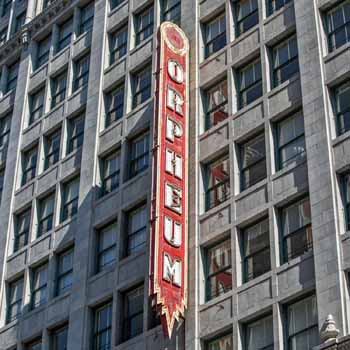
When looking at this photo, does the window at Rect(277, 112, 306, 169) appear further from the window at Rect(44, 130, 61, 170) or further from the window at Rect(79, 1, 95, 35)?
the window at Rect(79, 1, 95, 35)

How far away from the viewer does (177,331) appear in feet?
126

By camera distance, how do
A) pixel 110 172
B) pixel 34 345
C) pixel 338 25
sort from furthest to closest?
pixel 110 172, pixel 34 345, pixel 338 25

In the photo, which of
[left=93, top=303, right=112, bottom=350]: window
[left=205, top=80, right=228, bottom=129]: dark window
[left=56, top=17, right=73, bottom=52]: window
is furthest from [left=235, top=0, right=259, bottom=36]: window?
[left=56, top=17, right=73, bottom=52]: window

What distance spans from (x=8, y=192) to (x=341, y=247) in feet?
80.8

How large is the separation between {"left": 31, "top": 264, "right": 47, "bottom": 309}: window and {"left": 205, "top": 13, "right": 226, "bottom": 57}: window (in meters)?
13.1

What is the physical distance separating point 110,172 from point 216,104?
23.1ft

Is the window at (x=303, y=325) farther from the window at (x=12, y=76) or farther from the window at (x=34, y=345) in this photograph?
the window at (x=12, y=76)

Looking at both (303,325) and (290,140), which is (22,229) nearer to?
(290,140)

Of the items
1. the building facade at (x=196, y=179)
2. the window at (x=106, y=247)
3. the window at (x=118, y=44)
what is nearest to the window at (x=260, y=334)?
the building facade at (x=196, y=179)

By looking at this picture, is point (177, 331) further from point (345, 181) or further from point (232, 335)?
point (345, 181)

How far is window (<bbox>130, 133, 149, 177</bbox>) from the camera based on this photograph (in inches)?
1797

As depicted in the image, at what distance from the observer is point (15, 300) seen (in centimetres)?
4919

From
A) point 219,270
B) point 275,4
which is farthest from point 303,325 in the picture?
point 275,4

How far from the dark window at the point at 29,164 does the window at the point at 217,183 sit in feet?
46.9
